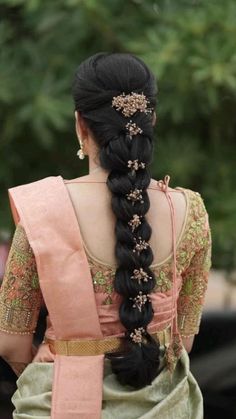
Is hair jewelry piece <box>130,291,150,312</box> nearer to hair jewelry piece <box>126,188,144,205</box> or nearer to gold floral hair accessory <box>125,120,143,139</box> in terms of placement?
hair jewelry piece <box>126,188,144,205</box>

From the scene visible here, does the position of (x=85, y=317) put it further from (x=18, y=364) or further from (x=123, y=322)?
(x=18, y=364)

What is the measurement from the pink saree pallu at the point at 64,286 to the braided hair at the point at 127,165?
6cm

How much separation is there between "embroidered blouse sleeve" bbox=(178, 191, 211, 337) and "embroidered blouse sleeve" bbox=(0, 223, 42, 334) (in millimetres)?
320

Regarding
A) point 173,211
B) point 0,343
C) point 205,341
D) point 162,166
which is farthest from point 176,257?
point 162,166

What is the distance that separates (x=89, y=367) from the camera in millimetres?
1854

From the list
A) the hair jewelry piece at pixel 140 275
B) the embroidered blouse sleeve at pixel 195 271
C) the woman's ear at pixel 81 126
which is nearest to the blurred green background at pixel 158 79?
the embroidered blouse sleeve at pixel 195 271

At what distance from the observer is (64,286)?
1816mm

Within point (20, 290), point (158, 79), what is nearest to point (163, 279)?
point (20, 290)

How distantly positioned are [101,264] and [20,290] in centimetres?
17

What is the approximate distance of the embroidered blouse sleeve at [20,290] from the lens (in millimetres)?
1845

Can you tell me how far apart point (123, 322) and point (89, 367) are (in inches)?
4.4

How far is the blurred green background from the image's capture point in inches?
125

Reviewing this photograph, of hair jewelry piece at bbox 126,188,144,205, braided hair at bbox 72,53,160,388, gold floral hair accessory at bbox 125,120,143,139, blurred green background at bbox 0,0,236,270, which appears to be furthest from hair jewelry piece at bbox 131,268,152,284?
blurred green background at bbox 0,0,236,270

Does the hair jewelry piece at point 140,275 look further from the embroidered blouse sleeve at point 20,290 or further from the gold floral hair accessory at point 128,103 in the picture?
the gold floral hair accessory at point 128,103
